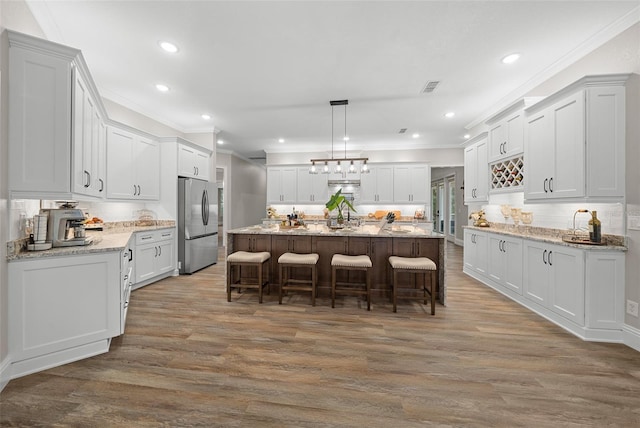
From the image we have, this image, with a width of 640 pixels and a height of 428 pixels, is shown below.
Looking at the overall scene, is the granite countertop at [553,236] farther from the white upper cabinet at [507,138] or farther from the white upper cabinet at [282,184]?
the white upper cabinet at [282,184]

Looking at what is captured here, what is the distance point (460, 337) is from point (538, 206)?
7.74 feet

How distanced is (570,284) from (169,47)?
16.0ft

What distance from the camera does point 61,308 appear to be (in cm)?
207

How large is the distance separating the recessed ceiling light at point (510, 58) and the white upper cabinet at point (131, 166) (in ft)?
17.3

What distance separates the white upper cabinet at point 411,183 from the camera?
693 cm

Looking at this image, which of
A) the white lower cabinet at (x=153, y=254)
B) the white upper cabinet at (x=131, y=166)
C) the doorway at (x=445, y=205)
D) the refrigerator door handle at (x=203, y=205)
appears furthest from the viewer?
the doorway at (x=445, y=205)

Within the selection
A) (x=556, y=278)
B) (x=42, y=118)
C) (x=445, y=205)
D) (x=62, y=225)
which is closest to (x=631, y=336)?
(x=556, y=278)

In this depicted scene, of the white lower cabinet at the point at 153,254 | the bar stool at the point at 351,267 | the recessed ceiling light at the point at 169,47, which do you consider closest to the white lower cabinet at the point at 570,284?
the bar stool at the point at 351,267

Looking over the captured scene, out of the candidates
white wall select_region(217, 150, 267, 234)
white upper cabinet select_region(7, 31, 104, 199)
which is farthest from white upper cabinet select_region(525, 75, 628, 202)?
white wall select_region(217, 150, 267, 234)

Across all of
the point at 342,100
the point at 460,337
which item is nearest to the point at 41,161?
the point at 342,100

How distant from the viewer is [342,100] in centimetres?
424

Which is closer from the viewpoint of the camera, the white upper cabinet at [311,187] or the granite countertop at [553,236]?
the granite countertop at [553,236]

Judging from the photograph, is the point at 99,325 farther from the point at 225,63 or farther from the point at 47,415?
the point at 225,63

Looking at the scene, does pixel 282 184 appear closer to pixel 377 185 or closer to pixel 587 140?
pixel 377 185
